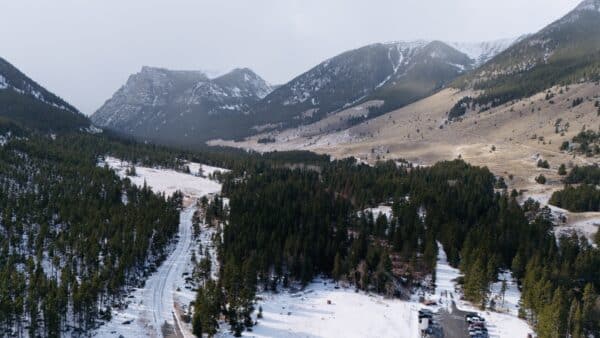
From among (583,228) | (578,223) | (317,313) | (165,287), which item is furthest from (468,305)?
(165,287)

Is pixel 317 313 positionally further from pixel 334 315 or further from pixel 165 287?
pixel 165 287

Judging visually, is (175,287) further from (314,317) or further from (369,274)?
(369,274)

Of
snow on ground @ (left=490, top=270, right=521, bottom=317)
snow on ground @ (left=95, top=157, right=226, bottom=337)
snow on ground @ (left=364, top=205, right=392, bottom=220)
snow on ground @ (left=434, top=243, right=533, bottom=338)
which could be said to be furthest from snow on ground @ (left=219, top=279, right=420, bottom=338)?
snow on ground @ (left=364, top=205, right=392, bottom=220)

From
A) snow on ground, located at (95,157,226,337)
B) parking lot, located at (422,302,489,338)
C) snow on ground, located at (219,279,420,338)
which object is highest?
parking lot, located at (422,302,489,338)

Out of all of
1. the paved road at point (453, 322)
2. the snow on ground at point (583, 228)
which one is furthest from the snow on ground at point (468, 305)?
the snow on ground at point (583, 228)

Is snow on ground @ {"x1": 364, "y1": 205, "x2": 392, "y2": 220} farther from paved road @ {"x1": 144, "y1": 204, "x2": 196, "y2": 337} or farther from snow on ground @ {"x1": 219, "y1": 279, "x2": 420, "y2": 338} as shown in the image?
paved road @ {"x1": 144, "y1": 204, "x2": 196, "y2": 337}

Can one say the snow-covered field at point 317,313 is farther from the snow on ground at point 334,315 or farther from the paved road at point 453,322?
the paved road at point 453,322
